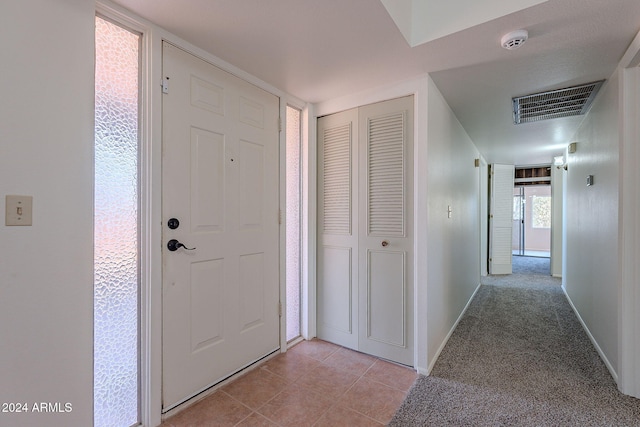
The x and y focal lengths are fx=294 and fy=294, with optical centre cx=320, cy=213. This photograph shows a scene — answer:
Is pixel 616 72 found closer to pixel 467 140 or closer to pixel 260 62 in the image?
pixel 467 140

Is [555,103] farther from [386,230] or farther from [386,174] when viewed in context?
[386,230]

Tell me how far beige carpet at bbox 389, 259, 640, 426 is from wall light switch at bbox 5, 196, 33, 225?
1994mm

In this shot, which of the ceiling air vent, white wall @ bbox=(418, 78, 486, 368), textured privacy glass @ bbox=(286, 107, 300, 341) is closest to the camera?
white wall @ bbox=(418, 78, 486, 368)

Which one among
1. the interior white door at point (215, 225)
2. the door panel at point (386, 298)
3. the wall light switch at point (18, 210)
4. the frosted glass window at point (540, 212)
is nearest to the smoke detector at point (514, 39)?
the door panel at point (386, 298)

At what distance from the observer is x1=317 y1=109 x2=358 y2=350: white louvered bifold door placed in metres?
2.51

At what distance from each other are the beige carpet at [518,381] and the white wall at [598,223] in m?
0.20

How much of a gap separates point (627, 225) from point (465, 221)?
1.61 metres

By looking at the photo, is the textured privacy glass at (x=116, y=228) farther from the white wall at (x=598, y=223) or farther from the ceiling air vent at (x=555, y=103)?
the white wall at (x=598, y=223)

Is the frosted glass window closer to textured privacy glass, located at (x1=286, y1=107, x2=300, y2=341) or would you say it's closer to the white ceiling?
the white ceiling

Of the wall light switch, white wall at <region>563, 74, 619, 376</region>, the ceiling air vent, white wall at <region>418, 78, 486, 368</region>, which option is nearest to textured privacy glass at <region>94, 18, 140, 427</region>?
the wall light switch

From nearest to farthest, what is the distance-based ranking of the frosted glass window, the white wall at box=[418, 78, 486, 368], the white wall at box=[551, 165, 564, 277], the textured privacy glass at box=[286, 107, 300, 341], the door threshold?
the door threshold → the white wall at box=[418, 78, 486, 368] → the textured privacy glass at box=[286, 107, 300, 341] → the white wall at box=[551, 165, 564, 277] → the frosted glass window

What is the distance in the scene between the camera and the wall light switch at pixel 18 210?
1114mm

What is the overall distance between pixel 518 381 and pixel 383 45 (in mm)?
2393

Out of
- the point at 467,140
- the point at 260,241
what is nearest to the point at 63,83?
the point at 260,241
